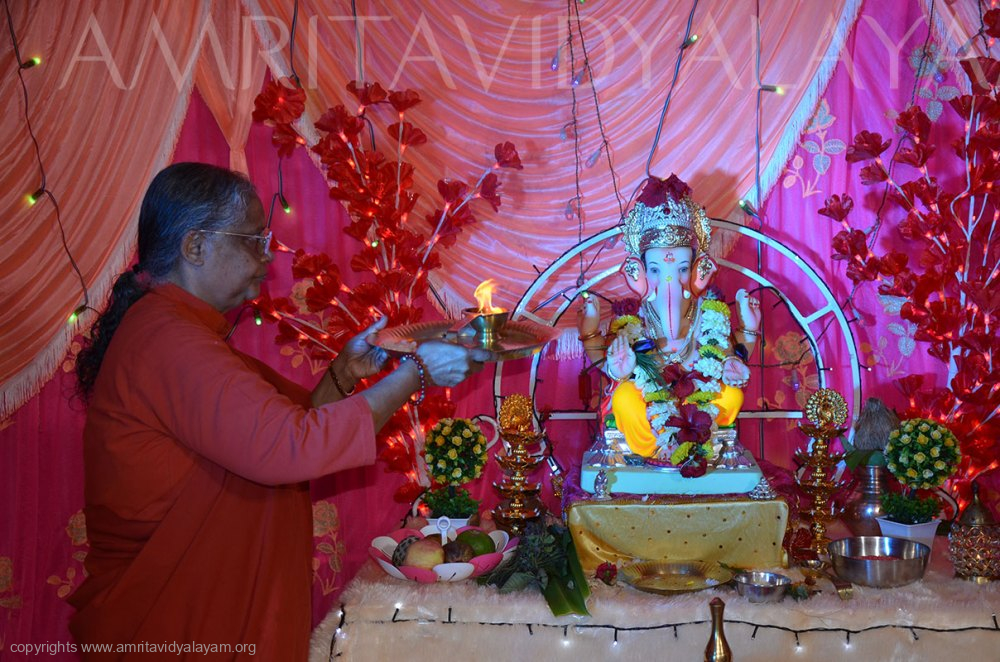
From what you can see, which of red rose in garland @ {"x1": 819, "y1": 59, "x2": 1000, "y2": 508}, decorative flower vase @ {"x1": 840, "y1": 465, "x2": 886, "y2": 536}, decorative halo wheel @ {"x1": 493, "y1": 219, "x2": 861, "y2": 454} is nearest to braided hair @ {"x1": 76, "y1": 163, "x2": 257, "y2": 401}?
decorative halo wheel @ {"x1": 493, "y1": 219, "x2": 861, "y2": 454}

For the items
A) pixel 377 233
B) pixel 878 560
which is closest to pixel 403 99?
pixel 377 233

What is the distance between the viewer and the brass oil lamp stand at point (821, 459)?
3.27m

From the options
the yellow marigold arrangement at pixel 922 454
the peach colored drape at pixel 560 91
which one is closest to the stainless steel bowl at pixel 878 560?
the yellow marigold arrangement at pixel 922 454

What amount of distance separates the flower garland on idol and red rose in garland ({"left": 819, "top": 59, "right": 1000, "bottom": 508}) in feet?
2.69

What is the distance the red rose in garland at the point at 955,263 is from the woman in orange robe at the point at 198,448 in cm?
242

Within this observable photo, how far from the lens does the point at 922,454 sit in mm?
3230

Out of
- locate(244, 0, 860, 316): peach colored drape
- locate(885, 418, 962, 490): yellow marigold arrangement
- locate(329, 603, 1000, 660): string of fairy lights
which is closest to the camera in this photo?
locate(329, 603, 1000, 660): string of fairy lights

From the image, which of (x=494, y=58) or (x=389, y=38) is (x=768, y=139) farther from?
(x=389, y=38)

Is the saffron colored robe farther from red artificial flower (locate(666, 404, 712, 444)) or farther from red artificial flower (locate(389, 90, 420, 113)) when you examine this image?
red artificial flower (locate(389, 90, 420, 113))

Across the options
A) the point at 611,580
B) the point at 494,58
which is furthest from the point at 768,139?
the point at 611,580

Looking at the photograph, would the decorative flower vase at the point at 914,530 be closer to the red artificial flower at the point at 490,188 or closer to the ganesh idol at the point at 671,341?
the ganesh idol at the point at 671,341

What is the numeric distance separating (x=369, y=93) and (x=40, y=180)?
1359mm

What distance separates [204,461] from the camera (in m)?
2.03

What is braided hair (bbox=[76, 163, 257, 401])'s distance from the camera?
209 centimetres
